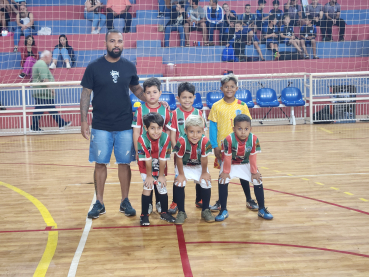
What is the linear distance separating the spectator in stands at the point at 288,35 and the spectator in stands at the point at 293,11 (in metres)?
0.36

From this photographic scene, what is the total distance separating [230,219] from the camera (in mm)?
4121

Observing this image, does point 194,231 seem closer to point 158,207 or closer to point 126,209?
point 158,207

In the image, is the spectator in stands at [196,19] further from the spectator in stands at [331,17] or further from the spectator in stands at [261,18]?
the spectator in stands at [331,17]

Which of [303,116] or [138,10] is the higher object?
[138,10]

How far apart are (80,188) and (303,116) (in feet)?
26.5

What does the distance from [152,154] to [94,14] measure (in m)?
9.94

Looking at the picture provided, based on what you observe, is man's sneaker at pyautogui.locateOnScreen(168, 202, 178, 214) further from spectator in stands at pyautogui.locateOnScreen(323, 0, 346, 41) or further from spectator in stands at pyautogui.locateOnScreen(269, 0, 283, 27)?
spectator in stands at pyautogui.locateOnScreen(323, 0, 346, 41)

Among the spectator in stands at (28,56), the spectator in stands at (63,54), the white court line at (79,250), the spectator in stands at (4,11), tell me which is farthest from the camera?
the spectator in stands at (4,11)

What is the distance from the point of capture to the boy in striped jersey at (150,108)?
4.18 m

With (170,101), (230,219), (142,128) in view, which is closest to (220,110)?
(142,128)

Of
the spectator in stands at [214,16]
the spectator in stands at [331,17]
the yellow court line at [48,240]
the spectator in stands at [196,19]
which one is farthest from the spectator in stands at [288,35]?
the yellow court line at [48,240]

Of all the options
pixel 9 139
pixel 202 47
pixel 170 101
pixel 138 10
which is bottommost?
pixel 9 139

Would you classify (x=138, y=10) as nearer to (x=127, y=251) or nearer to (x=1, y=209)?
(x=1, y=209)

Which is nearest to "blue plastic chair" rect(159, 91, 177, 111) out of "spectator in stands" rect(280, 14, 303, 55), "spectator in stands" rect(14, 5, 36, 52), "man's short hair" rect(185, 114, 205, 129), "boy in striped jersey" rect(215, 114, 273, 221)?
"spectator in stands" rect(280, 14, 303, 55)
